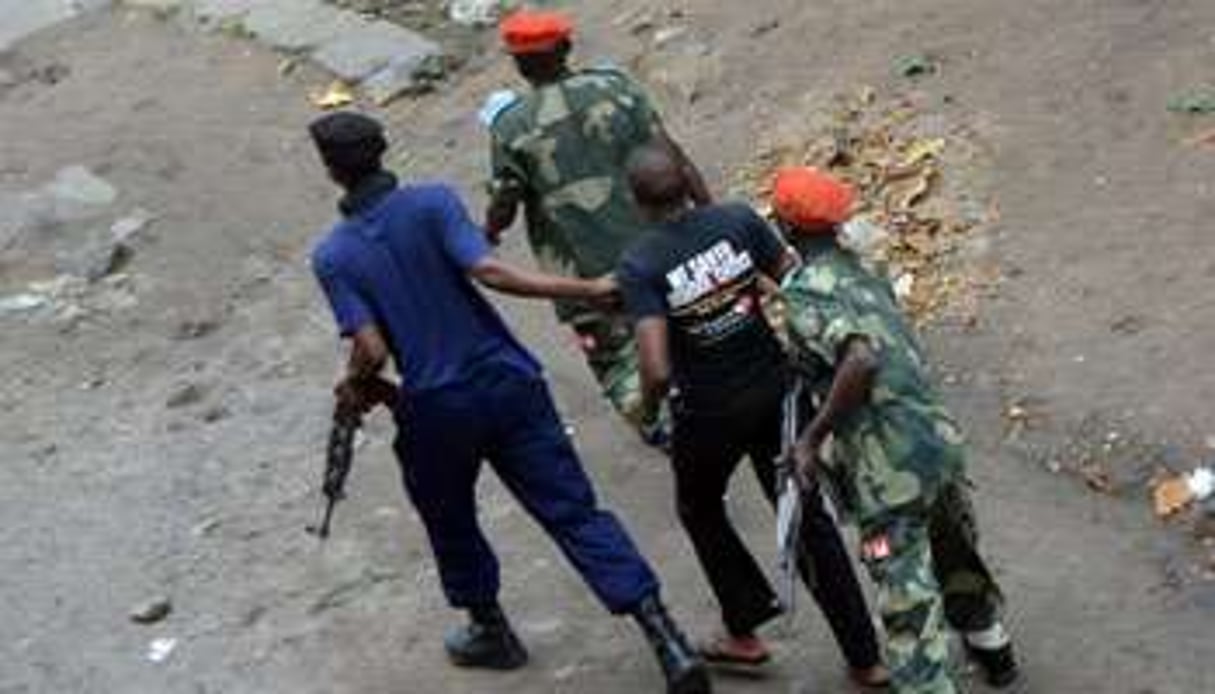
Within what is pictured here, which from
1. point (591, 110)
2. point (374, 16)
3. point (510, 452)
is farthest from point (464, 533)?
point (374, 16)

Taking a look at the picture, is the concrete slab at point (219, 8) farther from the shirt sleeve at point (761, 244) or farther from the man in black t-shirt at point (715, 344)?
the shirt sleeve at point (761, 244)

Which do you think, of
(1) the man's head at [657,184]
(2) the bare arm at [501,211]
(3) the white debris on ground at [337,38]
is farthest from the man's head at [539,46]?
(3) the white debris on ground at [337,38]

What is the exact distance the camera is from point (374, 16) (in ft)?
41.4

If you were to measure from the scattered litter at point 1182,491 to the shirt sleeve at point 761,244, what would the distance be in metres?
1.76

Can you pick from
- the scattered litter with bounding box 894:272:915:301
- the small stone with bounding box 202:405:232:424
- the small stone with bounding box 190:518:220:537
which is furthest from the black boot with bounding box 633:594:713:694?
the small stone with bounding box 202:405:232:424

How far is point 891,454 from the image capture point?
18.8 feet

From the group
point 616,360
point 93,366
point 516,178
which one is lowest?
point 93,366

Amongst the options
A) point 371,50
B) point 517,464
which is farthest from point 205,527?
point 371,50

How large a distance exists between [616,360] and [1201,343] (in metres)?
1.91

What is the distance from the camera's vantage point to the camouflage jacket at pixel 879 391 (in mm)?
5668

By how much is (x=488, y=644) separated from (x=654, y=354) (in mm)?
1371

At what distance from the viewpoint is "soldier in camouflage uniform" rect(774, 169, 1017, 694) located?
5.65 meters

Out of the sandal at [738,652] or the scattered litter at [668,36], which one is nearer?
the sandal at [738,652]

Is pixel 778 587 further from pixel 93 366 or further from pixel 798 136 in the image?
pixel 93 366
